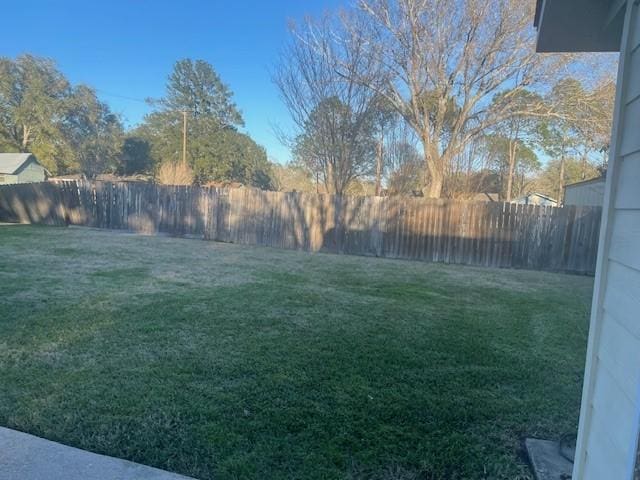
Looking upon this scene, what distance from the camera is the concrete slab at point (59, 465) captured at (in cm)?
179

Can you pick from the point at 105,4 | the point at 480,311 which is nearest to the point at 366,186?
the point at 105,4

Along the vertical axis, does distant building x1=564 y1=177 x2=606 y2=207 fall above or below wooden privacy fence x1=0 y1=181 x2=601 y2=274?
above

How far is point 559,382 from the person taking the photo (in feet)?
9.83

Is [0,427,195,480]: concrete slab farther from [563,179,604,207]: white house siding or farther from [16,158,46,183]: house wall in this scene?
[16,158,46,183]: house wall

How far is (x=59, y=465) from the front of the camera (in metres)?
1.85

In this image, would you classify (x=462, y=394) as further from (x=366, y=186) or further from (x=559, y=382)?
(x=366, y=186)

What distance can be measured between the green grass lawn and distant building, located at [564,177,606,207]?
647 cm

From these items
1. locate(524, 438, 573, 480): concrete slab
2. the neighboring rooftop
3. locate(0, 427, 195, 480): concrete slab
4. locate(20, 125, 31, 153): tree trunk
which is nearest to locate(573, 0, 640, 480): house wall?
locate(524, 438, 573, 480): concrete slab

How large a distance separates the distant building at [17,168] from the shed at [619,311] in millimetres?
32314

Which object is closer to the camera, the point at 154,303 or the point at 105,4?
the point at 154,303

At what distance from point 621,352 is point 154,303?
14.5 ft

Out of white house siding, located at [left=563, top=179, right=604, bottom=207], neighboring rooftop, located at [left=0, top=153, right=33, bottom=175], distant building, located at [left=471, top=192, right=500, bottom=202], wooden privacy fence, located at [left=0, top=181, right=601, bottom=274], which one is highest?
neighboring rooftop, located at [left=0, top=153, right=33, bottom=175]

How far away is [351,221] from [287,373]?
7.37 metres

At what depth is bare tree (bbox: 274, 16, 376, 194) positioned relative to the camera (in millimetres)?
12578
